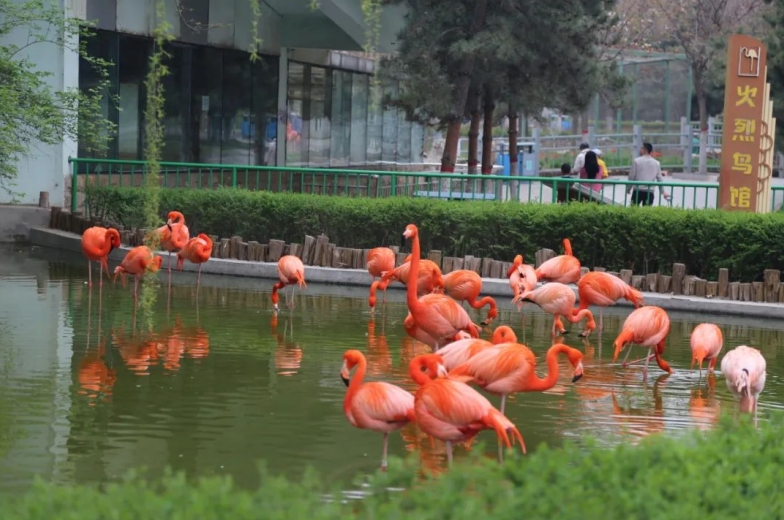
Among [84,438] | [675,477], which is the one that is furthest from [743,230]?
[675,477]

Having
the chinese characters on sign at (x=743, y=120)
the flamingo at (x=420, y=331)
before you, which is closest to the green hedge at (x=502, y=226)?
the chinese characters on sign at (x=743, y=120)

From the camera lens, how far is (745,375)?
27.8ft

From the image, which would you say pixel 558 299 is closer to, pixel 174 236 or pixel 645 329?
pixel 645 329

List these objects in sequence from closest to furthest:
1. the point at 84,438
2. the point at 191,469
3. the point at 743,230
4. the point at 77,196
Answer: the point at 191,469 < the point at 84,438 < the point at 743,230 < the point at 77,196

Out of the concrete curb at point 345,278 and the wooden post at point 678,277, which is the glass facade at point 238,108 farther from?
the wooden post at point 678,277

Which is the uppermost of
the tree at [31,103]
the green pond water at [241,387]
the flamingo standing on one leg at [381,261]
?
the tree at [31,103]

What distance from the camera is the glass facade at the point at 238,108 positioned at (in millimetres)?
23141

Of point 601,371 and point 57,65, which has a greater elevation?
point 57,65

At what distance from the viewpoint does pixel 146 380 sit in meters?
9.41

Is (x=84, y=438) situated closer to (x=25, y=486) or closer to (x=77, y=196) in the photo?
(x=25, y=486)

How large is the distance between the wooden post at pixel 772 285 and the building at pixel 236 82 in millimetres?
10076

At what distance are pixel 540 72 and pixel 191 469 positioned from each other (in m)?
16.2

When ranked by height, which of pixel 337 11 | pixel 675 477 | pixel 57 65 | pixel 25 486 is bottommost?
pixel 25 486

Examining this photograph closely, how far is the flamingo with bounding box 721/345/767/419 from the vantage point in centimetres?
849
